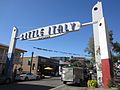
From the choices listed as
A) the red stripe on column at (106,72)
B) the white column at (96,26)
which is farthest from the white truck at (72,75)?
the red stripe on column at (106,72)

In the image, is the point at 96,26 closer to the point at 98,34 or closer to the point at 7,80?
the point at 98,34

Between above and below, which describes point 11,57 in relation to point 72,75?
above

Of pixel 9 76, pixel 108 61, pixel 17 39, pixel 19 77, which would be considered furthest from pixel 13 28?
pixel 108 61

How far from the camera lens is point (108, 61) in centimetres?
1302

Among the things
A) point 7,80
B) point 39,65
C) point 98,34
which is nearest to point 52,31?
point 98,34

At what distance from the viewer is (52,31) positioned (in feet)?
54.1

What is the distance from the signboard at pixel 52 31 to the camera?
15727 mm

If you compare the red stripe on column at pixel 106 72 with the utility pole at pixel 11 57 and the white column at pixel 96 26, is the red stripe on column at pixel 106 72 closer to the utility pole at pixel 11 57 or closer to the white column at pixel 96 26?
the white column at pixel 96 26

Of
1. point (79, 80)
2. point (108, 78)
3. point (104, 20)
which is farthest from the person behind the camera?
point (79, 80)

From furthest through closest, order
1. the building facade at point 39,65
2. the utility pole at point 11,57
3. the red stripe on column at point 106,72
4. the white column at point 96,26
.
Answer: the building facade at point 39,65, the utility pole at point 11,57, the white column at point 96,26, the red stripe on column at point 106,72

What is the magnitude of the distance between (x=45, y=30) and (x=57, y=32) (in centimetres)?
139

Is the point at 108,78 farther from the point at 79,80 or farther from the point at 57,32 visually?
the point at 79,80

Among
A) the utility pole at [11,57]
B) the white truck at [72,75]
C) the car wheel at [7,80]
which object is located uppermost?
the utility pole at [11,57]

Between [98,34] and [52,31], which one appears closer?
[98,34]
